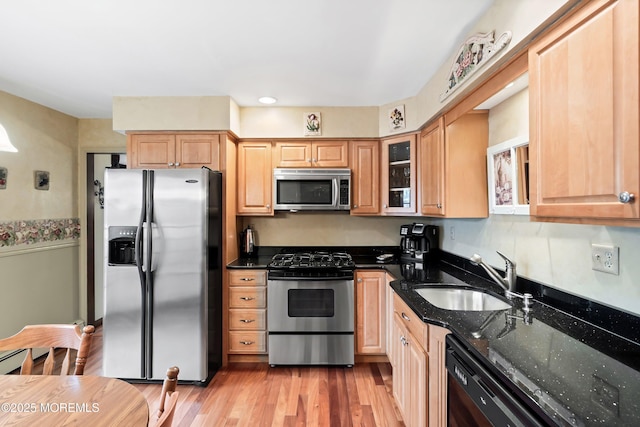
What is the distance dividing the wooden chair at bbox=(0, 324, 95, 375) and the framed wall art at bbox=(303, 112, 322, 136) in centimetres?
233

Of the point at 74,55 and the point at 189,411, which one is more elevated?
the point at 74,55

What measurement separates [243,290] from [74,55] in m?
2.15

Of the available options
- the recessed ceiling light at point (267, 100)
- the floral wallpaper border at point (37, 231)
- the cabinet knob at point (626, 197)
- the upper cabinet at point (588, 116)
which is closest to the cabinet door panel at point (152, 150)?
the recessed ceiling light at point (267, 100)

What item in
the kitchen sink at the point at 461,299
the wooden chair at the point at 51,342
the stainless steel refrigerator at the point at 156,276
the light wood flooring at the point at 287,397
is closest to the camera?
the wooden chair at the point at 51,342

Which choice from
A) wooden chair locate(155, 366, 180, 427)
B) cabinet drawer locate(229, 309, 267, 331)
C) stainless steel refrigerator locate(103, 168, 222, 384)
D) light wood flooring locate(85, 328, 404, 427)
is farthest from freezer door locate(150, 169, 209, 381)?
wooden chair locate(155, 366, 180, 427)

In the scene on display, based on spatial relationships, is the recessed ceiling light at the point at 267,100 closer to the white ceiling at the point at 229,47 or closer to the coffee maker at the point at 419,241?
the white ceiling at the point at 229,47

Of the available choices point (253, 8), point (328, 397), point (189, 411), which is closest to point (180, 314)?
point (189, 411)

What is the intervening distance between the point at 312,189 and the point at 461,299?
164 cm

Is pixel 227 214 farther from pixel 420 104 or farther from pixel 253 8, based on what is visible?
pixel 420 104

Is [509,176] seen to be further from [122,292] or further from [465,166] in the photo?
[122,292]

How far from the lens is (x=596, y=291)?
4.25 ft

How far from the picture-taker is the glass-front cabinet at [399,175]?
2842 millimetres

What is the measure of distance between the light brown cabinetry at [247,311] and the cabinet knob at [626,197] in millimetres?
2443

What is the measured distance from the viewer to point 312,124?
3.03m
